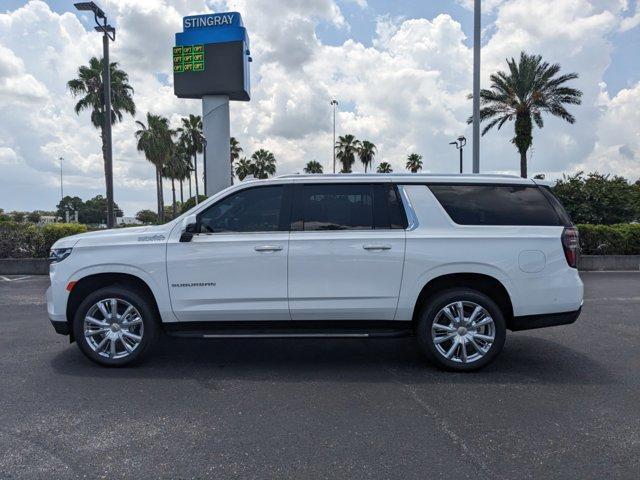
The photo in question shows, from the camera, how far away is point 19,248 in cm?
1423

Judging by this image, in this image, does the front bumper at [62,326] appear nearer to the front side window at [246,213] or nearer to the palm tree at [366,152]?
the front side window at [246,213]

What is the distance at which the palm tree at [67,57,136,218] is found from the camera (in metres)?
31.1

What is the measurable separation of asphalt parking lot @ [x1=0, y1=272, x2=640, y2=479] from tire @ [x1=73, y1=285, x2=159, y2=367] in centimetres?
20

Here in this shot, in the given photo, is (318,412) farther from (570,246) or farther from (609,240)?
(609,240)

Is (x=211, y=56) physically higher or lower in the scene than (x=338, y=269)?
higher

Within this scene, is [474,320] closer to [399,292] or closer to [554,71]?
[399,292]

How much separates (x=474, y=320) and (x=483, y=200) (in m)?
1.22

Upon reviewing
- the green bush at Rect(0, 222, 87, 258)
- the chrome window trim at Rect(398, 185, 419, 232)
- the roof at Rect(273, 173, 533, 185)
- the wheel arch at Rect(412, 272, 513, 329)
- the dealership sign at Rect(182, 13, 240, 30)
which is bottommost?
the wheel arch at Rect(412, 272, 513, 329)

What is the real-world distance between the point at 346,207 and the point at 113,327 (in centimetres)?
265

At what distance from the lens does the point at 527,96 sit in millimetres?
27641

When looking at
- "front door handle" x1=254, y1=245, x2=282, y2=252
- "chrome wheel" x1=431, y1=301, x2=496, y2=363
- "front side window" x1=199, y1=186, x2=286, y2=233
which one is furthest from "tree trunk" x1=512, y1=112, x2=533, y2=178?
"front door handle" x1=254, y1=245, x2=282, y2=252

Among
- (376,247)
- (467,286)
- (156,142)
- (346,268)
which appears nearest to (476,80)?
(467,286)

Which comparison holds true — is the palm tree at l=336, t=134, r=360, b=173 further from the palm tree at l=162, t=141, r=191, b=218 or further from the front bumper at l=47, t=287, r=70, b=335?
the front bumper at l=47, t=287, r=70, b=335

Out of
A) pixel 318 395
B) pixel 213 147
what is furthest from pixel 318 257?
pixel 213 147
